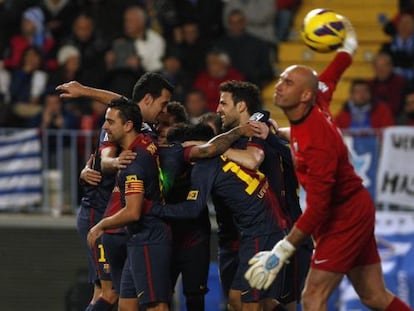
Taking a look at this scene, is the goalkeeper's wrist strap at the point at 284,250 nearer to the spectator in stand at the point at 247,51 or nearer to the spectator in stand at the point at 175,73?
the spectator in stand at the point at 175,73

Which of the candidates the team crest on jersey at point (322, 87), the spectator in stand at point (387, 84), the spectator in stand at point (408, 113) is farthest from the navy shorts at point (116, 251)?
the spectator in stand at point (387, 84)

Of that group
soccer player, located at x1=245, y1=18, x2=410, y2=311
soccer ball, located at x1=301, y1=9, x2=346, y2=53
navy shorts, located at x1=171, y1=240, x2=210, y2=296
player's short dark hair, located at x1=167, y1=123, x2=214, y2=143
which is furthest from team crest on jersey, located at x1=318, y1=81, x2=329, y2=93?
navy shorts, located at x1=171, y1=240, x2=210, y2=296

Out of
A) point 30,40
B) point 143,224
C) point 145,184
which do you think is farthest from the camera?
point 30,40

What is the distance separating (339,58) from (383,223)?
4756 millimetres

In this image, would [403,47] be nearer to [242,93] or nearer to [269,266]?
[242,93]

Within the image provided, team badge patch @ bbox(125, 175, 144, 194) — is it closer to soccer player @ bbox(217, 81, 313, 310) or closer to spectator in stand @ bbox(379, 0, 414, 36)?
soccer player @ bbox(217, 81, 313, 310)

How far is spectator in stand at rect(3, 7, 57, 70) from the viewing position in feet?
53.6

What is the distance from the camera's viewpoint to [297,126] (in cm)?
854

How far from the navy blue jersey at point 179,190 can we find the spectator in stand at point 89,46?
603 centimetres

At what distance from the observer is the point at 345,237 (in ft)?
28.4

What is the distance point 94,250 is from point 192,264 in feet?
2.69

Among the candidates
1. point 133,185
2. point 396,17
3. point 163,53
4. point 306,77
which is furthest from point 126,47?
point 306,77

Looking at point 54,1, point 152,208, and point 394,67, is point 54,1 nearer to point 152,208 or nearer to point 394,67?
point 394,67

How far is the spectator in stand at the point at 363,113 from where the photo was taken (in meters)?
14.6
